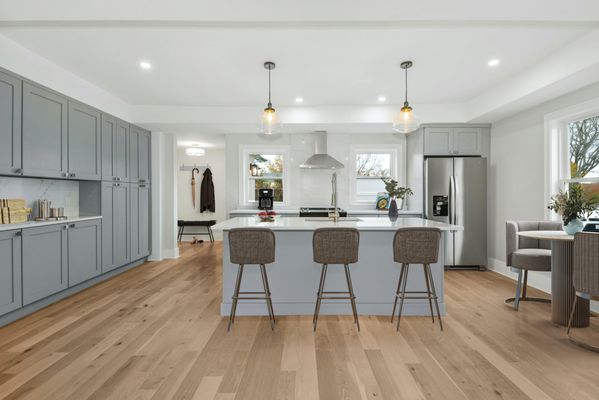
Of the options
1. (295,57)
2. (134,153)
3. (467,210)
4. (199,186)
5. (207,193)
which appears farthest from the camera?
(199,186)

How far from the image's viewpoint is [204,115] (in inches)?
212

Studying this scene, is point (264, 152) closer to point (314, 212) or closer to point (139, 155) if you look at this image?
point (314, 212)

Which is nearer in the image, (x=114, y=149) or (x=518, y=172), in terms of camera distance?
(x=518, y=172)

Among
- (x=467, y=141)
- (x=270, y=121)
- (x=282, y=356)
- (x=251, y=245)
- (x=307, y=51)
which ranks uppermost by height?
(x=307, y=51)

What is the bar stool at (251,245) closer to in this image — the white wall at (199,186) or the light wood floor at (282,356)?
the light wood floor at (282,356)

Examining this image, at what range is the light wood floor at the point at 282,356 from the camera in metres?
2.03

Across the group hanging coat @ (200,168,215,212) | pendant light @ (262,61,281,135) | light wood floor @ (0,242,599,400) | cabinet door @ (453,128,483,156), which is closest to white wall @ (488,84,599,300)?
cabinet door @ (453,128,483,156)

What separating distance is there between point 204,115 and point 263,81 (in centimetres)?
160

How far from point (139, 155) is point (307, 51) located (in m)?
3.63

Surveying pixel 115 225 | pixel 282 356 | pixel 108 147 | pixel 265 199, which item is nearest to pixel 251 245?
pixel 282 356

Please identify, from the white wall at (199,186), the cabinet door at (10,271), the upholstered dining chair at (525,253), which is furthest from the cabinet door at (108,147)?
the upholstered dining chair at (525,253)

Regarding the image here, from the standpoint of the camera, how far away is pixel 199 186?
8.75 metres

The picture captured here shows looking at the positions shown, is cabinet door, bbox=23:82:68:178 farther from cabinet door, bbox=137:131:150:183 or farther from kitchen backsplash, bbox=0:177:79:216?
cabinet door, bbox=137:131:150:183

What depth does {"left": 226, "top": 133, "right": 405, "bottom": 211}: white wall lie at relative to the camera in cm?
628
